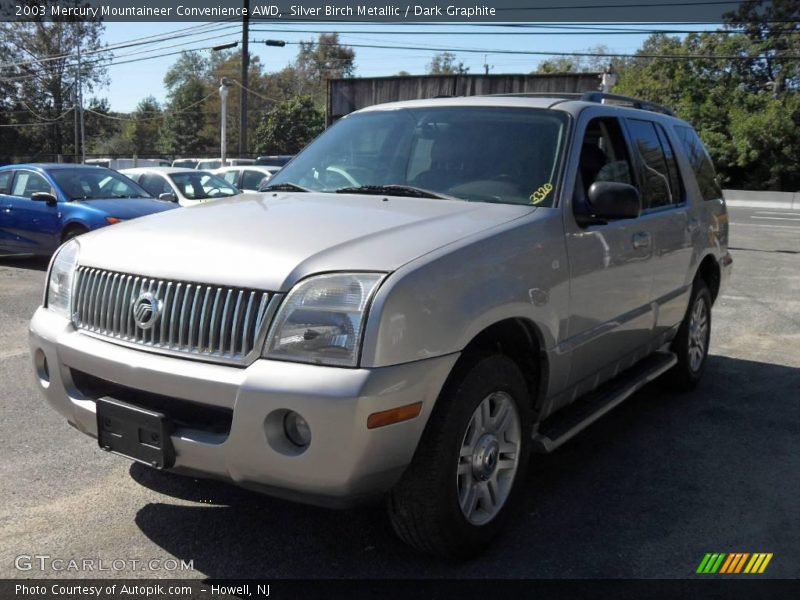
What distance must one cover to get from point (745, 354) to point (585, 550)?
4380 millimetres

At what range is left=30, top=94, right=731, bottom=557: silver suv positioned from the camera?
2592mm

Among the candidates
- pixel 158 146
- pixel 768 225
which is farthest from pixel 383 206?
pixel 158 146

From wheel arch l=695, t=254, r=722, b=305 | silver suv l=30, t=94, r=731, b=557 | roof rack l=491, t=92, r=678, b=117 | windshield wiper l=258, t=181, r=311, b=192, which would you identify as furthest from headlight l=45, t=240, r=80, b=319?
wheel arch l=695, t=254, r=722, b=305

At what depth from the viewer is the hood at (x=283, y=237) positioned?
2746mm

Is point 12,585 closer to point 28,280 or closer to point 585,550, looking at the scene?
point 585,550

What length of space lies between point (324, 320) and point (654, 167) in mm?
3056

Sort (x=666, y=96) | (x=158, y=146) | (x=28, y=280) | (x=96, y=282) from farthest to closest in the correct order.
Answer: (x=158, y=146) → (x=666, y=96) → (x=28, y=280) → (x=96, y=282)

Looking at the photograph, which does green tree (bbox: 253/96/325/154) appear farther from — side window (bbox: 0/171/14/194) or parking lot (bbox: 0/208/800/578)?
parking lot (bbox: 0/208/800/578)

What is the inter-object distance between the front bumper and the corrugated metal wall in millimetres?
21026

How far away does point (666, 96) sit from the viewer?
41.2m

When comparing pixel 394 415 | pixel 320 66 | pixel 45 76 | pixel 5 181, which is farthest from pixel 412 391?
pixel 320 66

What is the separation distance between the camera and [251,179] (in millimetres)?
15891
